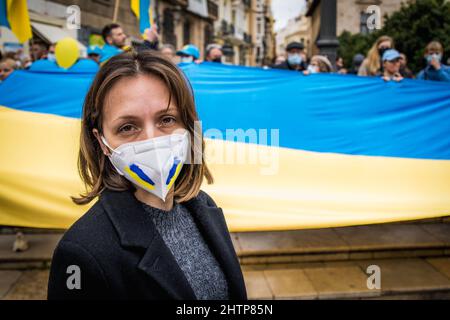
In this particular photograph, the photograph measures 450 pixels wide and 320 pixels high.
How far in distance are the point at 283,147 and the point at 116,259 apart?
9.49ft

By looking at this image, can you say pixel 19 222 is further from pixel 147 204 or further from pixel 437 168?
pixel 437 168

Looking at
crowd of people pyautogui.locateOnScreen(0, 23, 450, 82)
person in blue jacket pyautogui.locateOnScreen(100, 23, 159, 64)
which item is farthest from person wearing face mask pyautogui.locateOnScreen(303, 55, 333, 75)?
person in blue jacket pyautogui.locateOnScreen(100, 23, 159, 64)

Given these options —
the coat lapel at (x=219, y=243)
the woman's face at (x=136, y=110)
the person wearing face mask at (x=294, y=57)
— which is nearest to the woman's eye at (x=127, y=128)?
the woman's face at (x=136, y=110)

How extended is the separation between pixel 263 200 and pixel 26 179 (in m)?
2.01

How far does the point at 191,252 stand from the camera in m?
1.33

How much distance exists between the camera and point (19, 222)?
3.36 m

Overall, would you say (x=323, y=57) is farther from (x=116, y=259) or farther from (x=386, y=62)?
(x=116, y=259)

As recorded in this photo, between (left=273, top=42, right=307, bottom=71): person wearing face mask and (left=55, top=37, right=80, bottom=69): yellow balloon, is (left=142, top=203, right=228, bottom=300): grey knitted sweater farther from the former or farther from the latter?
(left=273, top=42, right=307, bottom=71): person wearing face mask

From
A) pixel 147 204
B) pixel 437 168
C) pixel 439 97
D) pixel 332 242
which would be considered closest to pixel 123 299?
pixel 147 204

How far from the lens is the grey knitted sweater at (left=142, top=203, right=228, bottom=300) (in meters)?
1.27

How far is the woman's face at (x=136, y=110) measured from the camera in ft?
4.00

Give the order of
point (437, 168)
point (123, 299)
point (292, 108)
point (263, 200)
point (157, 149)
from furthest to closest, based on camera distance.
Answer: point (292, 108) < point (437, 168) < point (263, 200) < point (157, 149) < point (123, 299)

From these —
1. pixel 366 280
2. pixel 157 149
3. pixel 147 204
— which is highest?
pixel 157 149

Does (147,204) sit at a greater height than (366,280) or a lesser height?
greater
